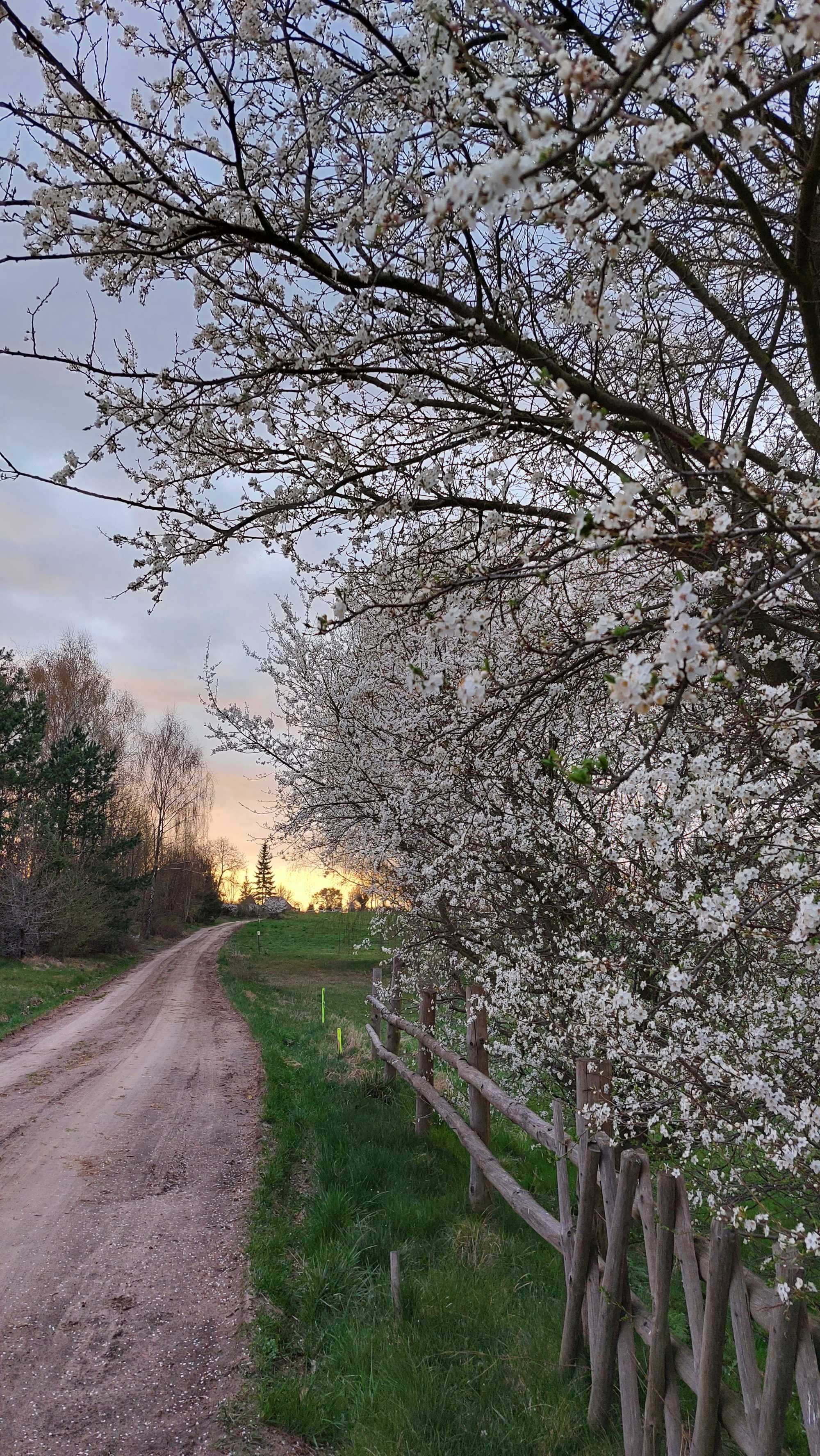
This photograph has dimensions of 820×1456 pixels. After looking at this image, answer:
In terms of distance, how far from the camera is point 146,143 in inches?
133

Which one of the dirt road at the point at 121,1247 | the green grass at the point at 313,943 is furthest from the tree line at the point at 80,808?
the dirt road at the point at 121,1247

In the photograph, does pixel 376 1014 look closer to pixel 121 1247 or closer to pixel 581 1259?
pixel 121 1247

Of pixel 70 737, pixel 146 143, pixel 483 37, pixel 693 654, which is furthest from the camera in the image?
pixel 70 737

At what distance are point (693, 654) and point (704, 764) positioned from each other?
1.18m

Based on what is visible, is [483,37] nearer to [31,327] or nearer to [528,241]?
[528,241]

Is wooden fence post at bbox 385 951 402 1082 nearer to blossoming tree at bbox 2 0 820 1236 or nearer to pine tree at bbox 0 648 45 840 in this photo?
blossoming tree at bbox 2 0 820 1236

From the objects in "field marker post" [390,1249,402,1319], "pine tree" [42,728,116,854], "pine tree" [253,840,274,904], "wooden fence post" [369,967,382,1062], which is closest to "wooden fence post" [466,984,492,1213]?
"field marker post" [390,1249,402,1319]

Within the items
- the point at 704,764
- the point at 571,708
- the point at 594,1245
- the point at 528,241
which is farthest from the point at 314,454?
the point at 594,1245

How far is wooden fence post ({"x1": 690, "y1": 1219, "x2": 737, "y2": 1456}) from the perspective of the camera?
8.84 feet

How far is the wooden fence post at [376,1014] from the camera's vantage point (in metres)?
10.4

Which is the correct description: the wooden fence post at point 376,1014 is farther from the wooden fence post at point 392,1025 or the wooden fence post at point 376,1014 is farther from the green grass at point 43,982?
the green grass at point 43,982

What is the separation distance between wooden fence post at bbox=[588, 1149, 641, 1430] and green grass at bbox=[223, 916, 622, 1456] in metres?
0.11

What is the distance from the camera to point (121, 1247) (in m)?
5.48

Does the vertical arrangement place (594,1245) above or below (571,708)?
below
